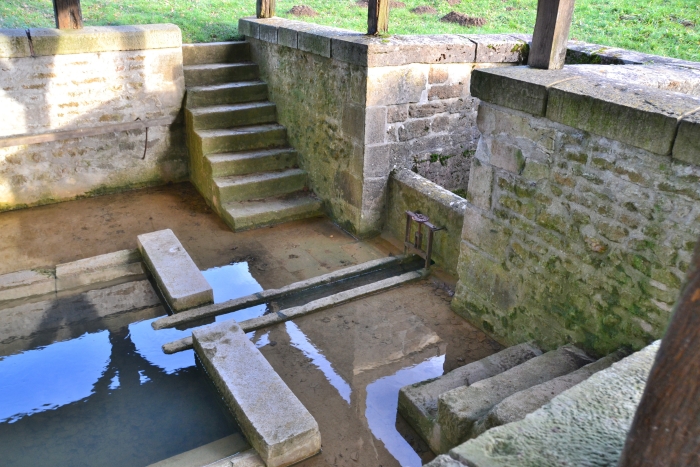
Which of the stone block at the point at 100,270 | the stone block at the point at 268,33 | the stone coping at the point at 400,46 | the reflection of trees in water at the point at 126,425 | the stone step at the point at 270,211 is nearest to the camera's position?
the reflection of trees in water at the point at 126,425

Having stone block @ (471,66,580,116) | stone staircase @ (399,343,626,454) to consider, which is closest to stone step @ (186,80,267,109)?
stone block @ (471,66,580,116)

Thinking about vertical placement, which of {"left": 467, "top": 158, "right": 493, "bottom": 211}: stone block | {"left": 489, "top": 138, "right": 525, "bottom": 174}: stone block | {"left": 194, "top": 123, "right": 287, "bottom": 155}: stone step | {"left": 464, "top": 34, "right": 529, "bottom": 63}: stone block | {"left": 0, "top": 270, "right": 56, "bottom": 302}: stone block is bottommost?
{"left": 0, "top": 270, "right": 56, "bottom": 302}: stone block

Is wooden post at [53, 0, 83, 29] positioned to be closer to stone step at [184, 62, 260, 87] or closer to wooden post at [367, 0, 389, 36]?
stone step at [184, 62, 260, 87]

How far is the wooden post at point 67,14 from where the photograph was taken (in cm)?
622

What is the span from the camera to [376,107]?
5.44 m

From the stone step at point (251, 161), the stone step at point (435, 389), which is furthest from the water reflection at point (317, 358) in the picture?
the stone step at point (251, 161)

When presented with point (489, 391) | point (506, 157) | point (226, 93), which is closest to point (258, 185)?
point (226, 93)

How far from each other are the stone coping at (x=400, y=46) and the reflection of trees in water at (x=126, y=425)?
3313mm

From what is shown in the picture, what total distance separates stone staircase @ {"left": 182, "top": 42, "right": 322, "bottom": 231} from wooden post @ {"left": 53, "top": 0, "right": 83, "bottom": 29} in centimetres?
133

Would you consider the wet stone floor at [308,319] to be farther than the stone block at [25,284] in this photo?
No

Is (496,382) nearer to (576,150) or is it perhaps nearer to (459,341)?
(459,341)

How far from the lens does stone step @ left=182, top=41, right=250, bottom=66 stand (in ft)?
24.1

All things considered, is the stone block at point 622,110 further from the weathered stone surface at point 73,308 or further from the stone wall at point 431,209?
the weathered stone surface at point 73,308

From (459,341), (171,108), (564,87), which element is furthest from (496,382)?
(171,108)
